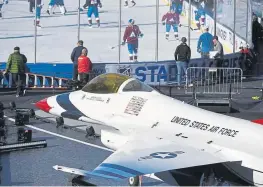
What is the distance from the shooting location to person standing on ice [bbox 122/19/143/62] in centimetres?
2378

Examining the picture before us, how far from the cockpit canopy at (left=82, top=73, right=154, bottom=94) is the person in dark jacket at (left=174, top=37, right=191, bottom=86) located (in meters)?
9.65

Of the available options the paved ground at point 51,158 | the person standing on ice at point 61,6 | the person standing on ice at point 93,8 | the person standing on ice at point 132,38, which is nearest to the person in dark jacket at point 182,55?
the person standing on ice at point 132,38

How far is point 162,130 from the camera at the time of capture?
12508mm

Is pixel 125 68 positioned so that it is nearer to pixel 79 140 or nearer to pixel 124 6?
pixel 124 6

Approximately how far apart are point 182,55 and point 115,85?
32.9 ft

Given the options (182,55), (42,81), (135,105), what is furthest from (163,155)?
(182,55)

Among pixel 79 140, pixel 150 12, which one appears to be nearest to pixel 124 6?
pixel 150 12

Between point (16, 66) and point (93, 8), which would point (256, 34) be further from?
point (16, 66)

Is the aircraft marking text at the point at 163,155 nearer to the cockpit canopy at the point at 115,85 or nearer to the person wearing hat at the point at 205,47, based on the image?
the cockpit canopy at the point at 115,85

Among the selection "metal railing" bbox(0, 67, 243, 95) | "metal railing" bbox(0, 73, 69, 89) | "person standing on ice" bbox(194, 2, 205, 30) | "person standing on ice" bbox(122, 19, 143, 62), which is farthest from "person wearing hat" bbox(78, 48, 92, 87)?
"person standing on ice" bbox(194, 2, 205, 30)

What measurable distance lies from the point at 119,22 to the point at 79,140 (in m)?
8.02

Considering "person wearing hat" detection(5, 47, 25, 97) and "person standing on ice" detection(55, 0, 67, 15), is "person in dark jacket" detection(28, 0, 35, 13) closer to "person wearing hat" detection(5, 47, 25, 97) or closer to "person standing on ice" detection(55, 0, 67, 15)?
"person standing on ice" detection(55, 0, 67, 15)

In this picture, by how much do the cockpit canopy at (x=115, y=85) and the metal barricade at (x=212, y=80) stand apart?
9.13 meters

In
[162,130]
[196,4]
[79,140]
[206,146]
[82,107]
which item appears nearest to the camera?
[206,146]
